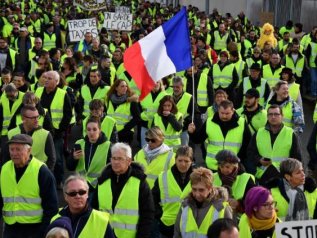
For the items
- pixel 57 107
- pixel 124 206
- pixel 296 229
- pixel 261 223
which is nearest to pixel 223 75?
pixel 57 107

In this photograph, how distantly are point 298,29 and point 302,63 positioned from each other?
476 cm

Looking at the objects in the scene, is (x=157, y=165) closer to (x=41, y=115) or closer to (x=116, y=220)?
(x=116, y=220)

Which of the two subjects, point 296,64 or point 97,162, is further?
point 296,64

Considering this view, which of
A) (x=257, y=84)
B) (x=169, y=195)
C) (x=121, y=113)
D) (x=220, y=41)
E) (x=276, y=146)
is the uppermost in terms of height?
(x=220, y=41)

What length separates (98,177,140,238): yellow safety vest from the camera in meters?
5.86

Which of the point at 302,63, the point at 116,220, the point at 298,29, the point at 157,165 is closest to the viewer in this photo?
the point at 116,220

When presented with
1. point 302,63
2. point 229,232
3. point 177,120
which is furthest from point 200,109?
point 229,232

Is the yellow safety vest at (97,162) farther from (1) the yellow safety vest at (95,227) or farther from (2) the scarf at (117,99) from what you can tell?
(2) the scarf at (117,99)

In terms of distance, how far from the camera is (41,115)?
8781mm

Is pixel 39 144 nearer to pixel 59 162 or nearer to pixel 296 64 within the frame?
pixel 59 162

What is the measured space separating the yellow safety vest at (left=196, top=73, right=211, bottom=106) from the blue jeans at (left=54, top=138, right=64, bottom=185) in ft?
8.78

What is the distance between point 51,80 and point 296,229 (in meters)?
5.78

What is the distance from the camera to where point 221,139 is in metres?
7.98

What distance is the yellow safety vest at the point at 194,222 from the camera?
540 centimetres
